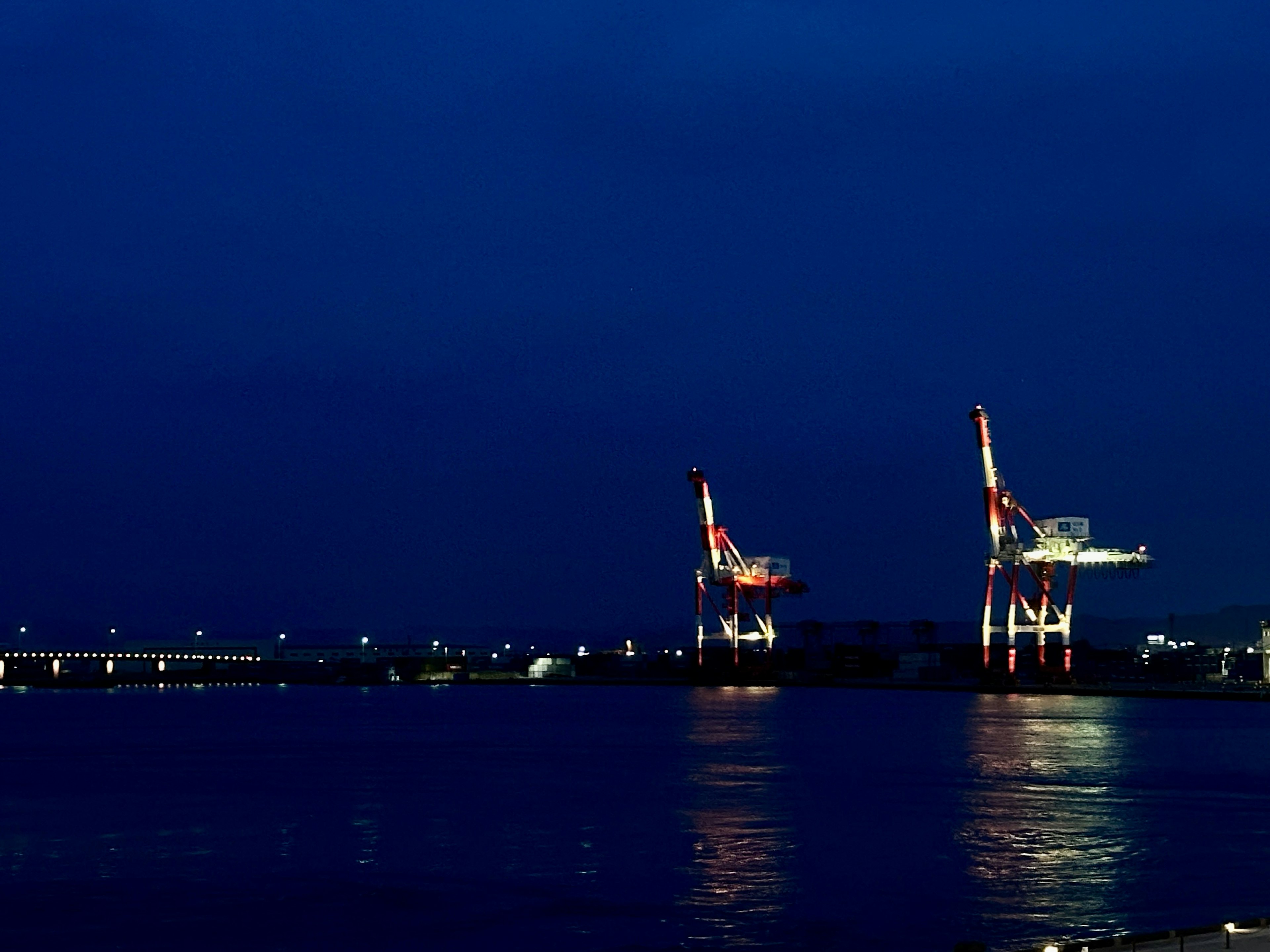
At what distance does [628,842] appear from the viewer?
3584 centimetres

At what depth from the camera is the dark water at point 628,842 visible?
85.3ft

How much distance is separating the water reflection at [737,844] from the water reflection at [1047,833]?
3.72m

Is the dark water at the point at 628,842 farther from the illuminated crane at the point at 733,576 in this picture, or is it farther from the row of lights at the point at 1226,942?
the illuminated crane at the point at 733,576

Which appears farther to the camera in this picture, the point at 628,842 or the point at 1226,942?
the point at 628,842

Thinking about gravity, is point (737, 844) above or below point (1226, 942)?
below

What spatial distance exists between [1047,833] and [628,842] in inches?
367

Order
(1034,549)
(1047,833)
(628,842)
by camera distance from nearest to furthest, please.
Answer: (628,842)
(1047,833)
(1034,549)

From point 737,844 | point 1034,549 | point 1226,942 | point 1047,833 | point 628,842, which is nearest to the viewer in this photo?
point 1226,942

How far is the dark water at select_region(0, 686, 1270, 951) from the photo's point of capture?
2598 centimetres

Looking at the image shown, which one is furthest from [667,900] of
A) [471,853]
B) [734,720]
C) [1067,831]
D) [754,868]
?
[734,720]

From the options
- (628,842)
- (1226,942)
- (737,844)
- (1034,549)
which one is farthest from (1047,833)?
(1034,549)

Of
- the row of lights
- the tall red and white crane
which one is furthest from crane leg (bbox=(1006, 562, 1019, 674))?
the row of lights

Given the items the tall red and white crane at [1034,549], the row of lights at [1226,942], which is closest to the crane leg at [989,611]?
the tall red and white crane at [1034,549]

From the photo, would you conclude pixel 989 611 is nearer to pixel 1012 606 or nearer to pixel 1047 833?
pixel 1012 606
